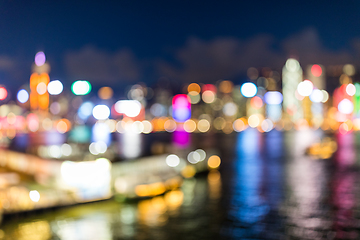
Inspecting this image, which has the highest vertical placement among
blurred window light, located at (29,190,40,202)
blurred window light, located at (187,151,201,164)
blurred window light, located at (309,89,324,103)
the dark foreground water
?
blurred window light, located at (309,89,324,103)

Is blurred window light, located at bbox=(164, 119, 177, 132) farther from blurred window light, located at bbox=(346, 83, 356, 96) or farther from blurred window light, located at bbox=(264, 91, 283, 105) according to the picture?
blurred window light, located at bbox=(346, 83, 356, 96)

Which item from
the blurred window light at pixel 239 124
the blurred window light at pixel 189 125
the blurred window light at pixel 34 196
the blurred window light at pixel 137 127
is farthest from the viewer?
the blurred window light at pixel 189 125

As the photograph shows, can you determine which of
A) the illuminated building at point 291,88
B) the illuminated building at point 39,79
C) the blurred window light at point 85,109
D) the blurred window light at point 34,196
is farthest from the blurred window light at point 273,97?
the blurred window light at point 34,196

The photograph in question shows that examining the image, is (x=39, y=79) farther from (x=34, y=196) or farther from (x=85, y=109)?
(x=85, y=109)

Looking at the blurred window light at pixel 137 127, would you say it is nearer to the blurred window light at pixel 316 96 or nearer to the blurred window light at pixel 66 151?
the blurred window light at pixel 316 96

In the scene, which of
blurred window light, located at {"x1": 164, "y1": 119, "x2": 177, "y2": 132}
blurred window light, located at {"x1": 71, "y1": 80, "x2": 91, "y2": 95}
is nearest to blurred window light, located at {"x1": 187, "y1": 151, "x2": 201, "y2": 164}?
blurred window light, located at {"x1": 71, "y1": 80, "x2": 91, "y2": 95}

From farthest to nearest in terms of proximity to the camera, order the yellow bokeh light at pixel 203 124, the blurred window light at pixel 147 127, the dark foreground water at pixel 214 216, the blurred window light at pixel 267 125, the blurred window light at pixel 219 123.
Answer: the blurred window light at pixel 219 123 < the yellow bokeh light at pixel 203 124 < the blurred window light at pixel 147 127 < the blurred window light at pixel 267 125 < the dark foreground water at pixel 214 216

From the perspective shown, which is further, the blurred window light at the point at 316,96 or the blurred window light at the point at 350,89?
the blurred window light at the point at 316,96
